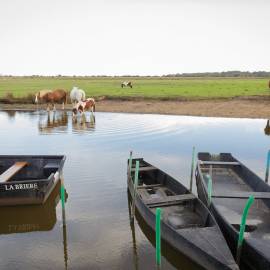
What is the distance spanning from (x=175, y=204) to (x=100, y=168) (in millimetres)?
6601

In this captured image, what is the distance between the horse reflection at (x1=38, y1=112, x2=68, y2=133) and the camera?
29.1 metres

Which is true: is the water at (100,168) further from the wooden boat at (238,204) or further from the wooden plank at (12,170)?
the wooden boat at (238,204)

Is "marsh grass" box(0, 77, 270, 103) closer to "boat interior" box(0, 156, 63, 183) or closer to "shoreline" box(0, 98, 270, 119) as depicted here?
"shoreline" box(0, 98, 270, 119)

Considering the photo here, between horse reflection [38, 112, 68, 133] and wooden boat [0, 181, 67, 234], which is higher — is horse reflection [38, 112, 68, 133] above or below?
above

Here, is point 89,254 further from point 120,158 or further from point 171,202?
point 120,158

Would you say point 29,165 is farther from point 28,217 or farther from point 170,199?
point 170,199

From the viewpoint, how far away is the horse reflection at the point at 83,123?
2897 centimetres

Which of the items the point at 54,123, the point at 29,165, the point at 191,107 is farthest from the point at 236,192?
the point at 191,107

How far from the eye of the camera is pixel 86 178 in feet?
54.1

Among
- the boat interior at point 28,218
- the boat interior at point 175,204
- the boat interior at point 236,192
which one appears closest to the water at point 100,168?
the boat interior at point 28,218

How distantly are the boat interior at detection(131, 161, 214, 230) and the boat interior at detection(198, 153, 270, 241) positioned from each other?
654 millimetres

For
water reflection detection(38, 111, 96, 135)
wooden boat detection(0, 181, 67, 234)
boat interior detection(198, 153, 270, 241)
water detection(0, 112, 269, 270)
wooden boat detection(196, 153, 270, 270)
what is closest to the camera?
wooden boat detection(196, 153, 270, 270)

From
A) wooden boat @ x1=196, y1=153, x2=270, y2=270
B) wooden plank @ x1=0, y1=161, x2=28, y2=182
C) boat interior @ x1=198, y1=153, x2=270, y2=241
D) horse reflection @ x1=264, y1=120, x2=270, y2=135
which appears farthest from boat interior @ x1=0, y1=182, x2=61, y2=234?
horse reflection @ x1=264, y1=120, x2=270, y2=135

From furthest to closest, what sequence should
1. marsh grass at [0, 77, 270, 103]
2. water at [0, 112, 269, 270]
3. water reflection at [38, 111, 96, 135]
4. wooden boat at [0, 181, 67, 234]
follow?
marsh grass at [0, 77, 270, 103] < water reflection at [38, 111, 96, 135] < wooden boat at [0, 181, 67, 234] < water at [0, 112, 269, 270]
